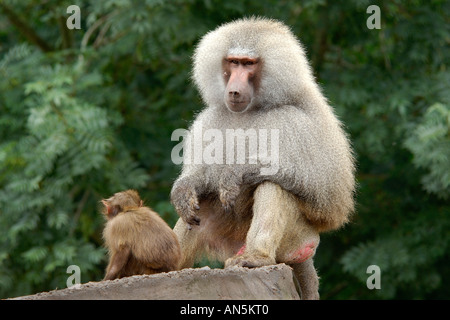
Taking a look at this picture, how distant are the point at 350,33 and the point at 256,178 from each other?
4751 mm

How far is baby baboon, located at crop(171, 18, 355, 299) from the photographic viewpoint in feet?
16.5

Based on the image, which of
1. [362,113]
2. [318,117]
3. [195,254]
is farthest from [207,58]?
[362,113]

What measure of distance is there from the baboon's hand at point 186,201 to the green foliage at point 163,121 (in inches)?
91.9

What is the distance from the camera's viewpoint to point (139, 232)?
4680mm

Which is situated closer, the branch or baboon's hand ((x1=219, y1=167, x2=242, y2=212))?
baboon's hand ((x1=219, y1=167, x2=242, y2=212))

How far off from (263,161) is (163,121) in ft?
15.2

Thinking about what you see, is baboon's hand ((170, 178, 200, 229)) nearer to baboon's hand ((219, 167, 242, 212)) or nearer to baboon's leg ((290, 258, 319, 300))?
baboon's hand ((219, 167, 242, 212))

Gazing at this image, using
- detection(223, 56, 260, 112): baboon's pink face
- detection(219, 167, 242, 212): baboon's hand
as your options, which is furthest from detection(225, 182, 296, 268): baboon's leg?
detection(223, 56, 260, 112): baboon's pink face

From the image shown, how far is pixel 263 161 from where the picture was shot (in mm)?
5051

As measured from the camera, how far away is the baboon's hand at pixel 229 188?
16.6ft

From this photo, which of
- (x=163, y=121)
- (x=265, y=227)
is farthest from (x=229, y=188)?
(x=163, y=121)

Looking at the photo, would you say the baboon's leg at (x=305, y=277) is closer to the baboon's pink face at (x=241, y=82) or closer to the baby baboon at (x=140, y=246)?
the baby baboon at (x=140, y=246)

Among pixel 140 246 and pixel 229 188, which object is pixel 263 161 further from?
pixel 140 246

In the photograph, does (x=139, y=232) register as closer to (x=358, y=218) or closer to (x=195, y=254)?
(x=195, y=254)
